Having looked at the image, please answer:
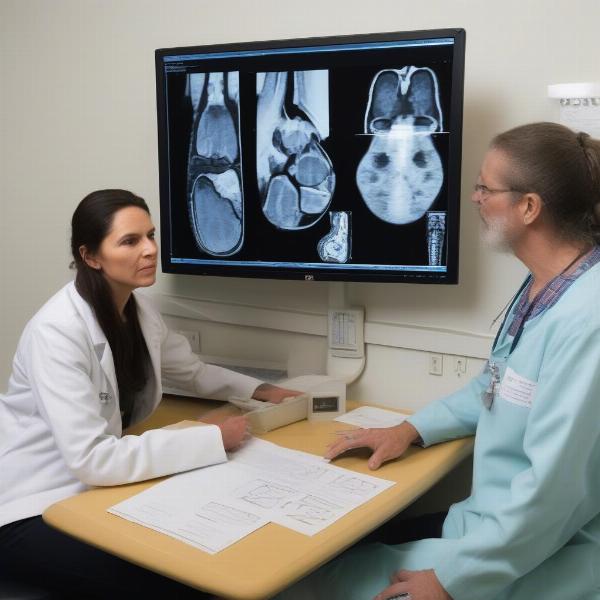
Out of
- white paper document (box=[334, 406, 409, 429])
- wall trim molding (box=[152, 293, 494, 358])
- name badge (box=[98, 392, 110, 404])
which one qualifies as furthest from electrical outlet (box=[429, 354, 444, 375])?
name badge (box=[98, 392, 110, 404])

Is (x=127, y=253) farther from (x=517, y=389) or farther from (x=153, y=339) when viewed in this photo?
(x=517, y=389)

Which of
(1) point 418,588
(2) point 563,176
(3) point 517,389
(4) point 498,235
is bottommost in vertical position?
(1) point 418,588

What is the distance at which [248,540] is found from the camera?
148 cm

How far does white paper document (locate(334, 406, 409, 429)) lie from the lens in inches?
82.2

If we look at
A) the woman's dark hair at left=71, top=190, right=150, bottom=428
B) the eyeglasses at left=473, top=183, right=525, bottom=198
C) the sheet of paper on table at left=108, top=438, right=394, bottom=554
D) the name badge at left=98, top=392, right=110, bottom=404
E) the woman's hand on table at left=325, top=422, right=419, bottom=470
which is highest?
the eyeglasses at left=473, top=183, right=525, bottom=198

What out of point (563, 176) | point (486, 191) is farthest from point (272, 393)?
point (563, 176)

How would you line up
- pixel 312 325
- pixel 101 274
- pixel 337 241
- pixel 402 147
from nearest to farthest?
pixel 101 274 < pixel 402 147 < pixel 337 241 < pixel 312 325

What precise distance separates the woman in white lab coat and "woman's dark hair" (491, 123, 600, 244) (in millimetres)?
807

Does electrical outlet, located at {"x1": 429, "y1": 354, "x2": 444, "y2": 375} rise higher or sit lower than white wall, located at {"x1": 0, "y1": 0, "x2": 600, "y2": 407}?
lower

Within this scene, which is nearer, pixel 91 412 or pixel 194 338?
pixel 91 412

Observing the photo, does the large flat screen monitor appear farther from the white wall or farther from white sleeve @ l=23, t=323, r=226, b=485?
white sleeve @ l=23, t=323, r=226, b=485

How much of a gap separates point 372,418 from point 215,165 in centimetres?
79

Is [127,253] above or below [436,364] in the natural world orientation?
above

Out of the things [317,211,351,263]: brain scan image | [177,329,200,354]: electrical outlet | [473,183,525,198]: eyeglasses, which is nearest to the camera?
[473,183,525,198]: eyeglasses
